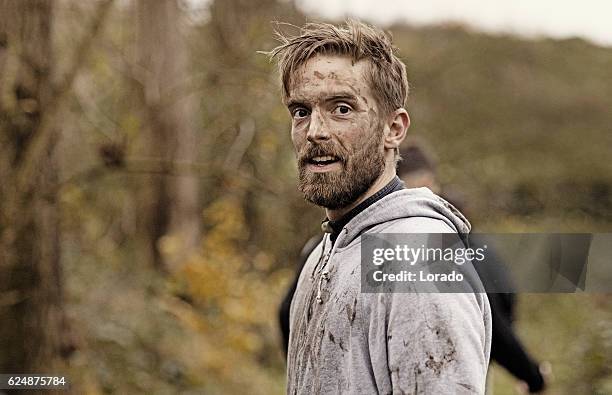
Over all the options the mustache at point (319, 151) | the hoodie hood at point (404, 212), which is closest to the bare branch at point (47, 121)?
the mustache at point (319, 151)

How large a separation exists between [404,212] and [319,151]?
30cm

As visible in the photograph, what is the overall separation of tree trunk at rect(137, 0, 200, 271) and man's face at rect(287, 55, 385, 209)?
6.84m

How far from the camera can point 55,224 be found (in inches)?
210

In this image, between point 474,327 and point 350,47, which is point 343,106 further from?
point 474,327

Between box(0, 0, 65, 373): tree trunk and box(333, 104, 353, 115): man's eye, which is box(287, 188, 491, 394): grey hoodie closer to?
box(333, 104, 353, 115): man's eye

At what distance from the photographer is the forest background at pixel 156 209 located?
16.7ft

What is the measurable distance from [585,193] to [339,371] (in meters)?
17.2

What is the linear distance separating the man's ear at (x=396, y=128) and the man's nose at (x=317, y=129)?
0.18 m

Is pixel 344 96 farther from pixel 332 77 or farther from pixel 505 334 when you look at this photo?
pixel 505 334

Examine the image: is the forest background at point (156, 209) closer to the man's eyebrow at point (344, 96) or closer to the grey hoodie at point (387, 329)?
the man's eyebrow at point (344, 96)

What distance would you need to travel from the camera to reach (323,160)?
2148 millimetres

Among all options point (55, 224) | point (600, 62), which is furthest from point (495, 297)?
point (600, 62)

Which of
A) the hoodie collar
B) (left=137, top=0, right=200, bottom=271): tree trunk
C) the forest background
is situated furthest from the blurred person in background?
(left=137, top=0, right=200, bottom=271): tree trunk

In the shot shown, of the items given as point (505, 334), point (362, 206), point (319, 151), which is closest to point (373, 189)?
point (362, 206)
